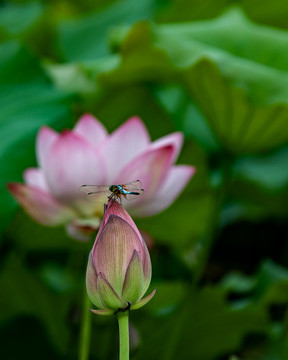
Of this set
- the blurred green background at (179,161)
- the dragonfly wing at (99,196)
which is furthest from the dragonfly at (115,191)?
the blurred green background at (179,161)

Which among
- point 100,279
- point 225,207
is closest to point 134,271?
point 100,279

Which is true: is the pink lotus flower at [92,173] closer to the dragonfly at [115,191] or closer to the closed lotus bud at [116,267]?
the dragonfly at [115,191]

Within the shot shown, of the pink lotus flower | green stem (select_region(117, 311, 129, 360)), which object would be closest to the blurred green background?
the pink lotus flower

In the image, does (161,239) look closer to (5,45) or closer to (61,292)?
(61,292)

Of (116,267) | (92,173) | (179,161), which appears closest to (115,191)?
(116,267)

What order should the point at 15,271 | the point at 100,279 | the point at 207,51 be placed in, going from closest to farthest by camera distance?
1. the point at 100,279
2. the point at 207,51
3. the point at 15,271

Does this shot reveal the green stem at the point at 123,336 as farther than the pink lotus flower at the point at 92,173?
No

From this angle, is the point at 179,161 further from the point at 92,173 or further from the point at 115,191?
the point at 115,191
